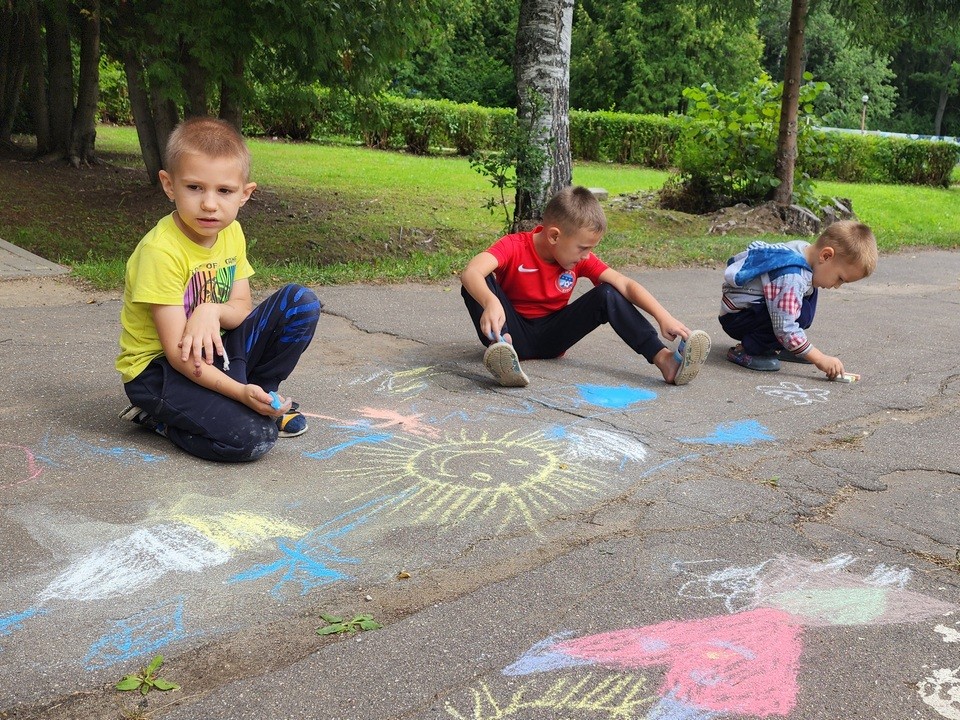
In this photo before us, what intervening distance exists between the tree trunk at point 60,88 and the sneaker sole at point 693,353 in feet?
Result: 37.7

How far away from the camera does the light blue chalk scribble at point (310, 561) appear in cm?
242

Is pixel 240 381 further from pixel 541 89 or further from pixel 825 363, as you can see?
pixel 541 89

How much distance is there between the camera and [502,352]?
159 inches

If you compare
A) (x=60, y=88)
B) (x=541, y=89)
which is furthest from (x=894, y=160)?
(x=60, y=88)

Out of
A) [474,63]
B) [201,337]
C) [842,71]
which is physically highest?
[842,71]

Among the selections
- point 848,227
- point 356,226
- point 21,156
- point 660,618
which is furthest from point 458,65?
point 660,618

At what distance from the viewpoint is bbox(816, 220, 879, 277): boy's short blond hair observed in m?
4.59

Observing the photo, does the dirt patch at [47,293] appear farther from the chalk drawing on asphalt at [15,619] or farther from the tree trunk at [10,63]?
the tree trunk at [10,63]

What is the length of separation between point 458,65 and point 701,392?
3780cm

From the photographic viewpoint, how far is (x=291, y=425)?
3.47 metres

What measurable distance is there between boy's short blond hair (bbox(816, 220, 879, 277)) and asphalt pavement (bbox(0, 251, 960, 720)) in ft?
2.19

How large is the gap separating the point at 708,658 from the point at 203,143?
2.24 meters

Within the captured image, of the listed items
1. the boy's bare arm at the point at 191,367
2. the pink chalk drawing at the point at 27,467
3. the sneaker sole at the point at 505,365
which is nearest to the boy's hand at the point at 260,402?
the boy's bare arm at the point at 191,367

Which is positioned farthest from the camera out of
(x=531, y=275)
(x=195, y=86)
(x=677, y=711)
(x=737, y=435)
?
(x=195, y=86)
